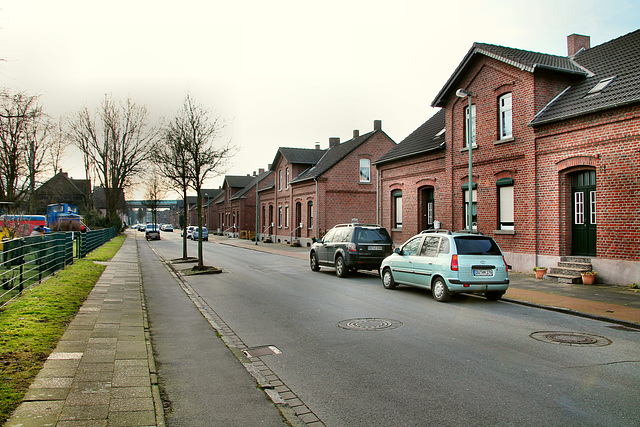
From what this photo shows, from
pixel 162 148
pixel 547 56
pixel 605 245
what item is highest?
pixel 547 56

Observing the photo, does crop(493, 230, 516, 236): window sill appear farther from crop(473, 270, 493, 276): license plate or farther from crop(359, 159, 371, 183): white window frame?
crop(359, 159, 371, 183): white window frame

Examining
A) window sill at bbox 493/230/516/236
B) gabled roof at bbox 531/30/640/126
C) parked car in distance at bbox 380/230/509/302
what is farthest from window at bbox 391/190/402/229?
parked car in distance at bbox 380/230/509/302


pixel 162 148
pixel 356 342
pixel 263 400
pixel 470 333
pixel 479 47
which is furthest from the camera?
pixel 162 148

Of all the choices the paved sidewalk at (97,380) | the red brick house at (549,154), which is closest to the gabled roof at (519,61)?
the red brick house at (549,154)

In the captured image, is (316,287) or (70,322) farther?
(316,287)

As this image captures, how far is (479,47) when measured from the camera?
60.7 ft

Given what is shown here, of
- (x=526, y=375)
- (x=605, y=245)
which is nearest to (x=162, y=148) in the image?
(x=605, y=245)

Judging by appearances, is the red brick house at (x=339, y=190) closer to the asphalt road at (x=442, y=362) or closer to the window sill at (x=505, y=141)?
the window sill at (x=505, y=141)

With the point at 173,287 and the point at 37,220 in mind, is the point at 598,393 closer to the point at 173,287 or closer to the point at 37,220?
the point at 173,287

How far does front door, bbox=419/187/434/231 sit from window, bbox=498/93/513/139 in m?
5.45

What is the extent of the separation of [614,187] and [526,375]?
1035 cm

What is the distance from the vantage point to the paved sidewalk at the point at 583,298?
9320 mm

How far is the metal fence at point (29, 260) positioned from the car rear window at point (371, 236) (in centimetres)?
941

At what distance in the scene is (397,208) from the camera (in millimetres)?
25188
